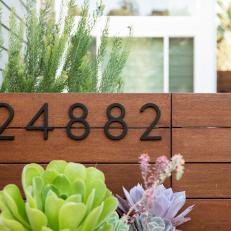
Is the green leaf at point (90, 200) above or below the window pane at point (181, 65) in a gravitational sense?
below

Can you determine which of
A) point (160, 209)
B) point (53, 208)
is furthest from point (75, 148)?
point (53, 208)

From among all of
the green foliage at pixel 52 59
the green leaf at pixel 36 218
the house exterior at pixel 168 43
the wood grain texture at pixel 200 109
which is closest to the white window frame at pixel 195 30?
the house exterior at pixel 168 43

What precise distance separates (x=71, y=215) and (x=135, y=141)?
2.18 ft

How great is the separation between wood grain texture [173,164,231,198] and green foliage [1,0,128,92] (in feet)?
2.10

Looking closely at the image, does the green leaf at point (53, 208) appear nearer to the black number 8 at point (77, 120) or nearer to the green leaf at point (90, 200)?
the green leaf at point (90, 200)

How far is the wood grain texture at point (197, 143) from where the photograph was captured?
180 cm

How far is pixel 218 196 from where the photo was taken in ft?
5.94

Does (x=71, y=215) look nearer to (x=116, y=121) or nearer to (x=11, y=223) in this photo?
(x=11, y=223)

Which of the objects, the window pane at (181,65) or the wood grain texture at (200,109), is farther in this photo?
the window pane at (181,65)

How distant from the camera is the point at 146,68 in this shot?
4.21 metres

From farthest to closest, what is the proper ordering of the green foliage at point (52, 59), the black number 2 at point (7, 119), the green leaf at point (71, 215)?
the green foliage at point (52, 59), the black number 2 at point (7, 119), the green leaf at point (71, 215)

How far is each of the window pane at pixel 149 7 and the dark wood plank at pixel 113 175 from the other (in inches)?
99.6

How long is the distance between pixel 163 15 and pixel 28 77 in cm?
218

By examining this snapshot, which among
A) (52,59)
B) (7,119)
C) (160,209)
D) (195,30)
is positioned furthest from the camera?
(195,30)
